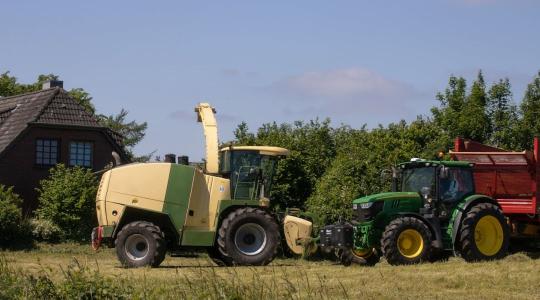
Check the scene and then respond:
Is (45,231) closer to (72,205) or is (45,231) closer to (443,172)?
(72,205)

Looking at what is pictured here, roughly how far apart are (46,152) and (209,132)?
18203mm

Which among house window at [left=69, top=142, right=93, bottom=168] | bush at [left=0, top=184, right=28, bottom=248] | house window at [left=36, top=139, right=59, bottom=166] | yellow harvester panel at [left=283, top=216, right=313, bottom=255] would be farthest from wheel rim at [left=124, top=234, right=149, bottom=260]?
house window at [left=69, top=142, right=93, bottom=168]

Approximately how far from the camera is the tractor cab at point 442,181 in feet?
71.4

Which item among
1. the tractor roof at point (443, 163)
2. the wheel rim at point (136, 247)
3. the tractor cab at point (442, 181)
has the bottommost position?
the wheel rim at point (136, 247)

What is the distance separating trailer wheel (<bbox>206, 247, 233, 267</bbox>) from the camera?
2347 cm

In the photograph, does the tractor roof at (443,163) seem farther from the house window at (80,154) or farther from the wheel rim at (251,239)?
the house window at (80,154)

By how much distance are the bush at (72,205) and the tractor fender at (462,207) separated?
16.7 metres

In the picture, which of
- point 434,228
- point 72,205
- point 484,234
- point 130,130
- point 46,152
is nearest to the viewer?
point 434,228

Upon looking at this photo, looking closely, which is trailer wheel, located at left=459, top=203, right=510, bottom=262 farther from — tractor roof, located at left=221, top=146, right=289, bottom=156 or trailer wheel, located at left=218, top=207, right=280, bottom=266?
tractor roof, located at left=221, top=146, right=289, bottom=156

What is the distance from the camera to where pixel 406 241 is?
21109 mm

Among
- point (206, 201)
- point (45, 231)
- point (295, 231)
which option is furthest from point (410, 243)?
point (45, 231)

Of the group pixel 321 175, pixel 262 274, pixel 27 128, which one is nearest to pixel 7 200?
pixel 27 128

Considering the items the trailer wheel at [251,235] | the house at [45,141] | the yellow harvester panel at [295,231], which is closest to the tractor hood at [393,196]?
the yellow harvester panel at [295,231]

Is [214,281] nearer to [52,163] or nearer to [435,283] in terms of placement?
[435,283]
